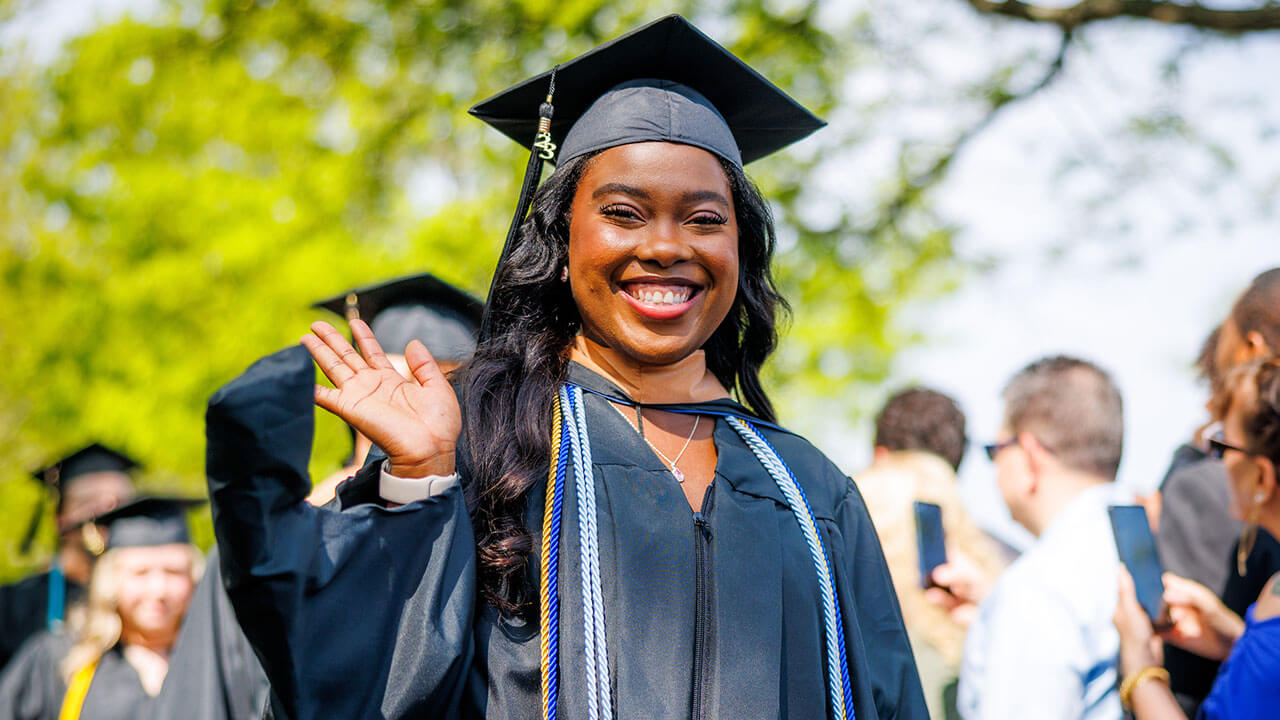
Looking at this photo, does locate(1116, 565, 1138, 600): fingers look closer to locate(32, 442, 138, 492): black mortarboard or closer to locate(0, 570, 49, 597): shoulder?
locate(32, 442, 138, 492): black mortarboard

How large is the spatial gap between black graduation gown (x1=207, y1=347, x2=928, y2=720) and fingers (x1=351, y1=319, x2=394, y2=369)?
197 mm

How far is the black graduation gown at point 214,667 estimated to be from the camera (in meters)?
4.23

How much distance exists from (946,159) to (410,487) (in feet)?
26.6

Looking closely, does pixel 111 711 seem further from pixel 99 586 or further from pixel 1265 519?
pixel 1265 519

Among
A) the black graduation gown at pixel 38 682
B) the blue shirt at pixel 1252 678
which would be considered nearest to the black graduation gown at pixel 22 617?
the black graduation gown at pixel 38 682

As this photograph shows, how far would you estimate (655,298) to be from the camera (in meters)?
2.47

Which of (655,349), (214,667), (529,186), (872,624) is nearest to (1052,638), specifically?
(872,624)

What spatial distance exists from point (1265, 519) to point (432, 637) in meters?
2.45

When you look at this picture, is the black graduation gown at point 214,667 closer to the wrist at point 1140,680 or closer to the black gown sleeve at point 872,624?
the black gown sleeve at point 872,624

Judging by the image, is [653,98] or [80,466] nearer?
[653,98]

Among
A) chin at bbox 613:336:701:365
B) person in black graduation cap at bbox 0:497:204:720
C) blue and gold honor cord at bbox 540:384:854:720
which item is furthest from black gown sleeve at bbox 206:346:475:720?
person in black graduation cap at bbox 0:497:204:720

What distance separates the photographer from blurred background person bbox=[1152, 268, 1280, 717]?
12.4 feet

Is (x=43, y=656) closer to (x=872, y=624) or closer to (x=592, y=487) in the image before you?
(x=592, y=487)

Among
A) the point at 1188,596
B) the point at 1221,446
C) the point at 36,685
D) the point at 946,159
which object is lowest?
the point at 36,685
